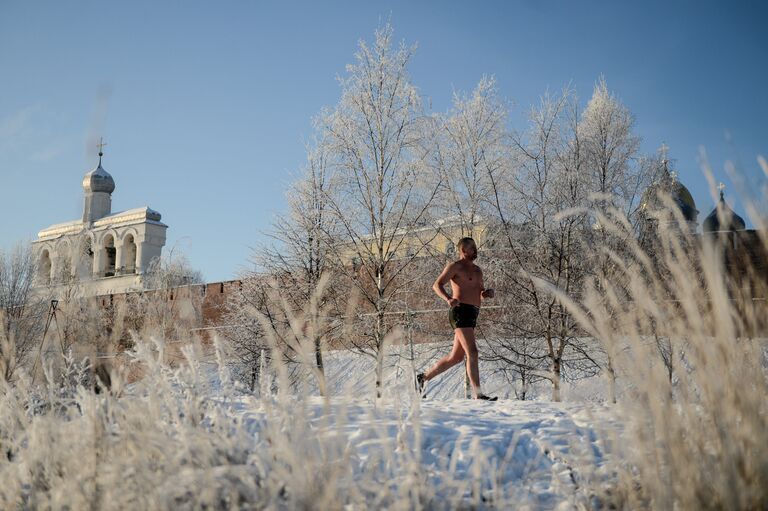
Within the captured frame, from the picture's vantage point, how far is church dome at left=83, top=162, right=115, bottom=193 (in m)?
61.7

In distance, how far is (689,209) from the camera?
33562 mm

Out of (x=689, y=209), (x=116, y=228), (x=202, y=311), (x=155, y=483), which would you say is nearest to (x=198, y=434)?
(x=155, y=483)

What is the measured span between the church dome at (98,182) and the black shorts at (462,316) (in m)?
59.5

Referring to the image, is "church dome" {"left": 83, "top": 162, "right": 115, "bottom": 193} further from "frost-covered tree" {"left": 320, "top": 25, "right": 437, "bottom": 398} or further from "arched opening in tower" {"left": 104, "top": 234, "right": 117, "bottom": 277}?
"frost-covered tree" {"left": 320, "top": 25, "right": 437, "bottom": 398}

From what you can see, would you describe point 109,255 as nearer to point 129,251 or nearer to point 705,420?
point 129,251

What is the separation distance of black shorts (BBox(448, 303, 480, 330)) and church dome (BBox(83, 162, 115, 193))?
5952cm

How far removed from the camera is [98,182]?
Result: 61719 mm

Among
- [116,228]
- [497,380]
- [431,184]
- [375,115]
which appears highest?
[116,228]

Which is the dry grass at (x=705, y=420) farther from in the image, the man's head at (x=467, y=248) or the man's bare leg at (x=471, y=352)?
the man's head at (x=467, y=248)

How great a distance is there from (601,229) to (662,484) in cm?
1445

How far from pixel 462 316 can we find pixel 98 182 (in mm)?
59758

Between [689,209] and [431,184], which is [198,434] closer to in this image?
[431,184]

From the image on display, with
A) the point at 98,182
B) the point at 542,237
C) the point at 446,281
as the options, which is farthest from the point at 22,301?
the point at 98,182

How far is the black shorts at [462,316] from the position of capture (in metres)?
7.65
